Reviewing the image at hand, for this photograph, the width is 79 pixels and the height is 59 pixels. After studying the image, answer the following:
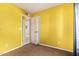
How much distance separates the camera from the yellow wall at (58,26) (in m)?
3.38

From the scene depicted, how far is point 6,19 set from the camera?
3191mm

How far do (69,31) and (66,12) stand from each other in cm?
82

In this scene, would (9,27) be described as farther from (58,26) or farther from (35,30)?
(58,26)

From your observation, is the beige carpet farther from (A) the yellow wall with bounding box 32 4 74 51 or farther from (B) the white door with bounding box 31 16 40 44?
(B) the white door with bounding box 31 16 40 44

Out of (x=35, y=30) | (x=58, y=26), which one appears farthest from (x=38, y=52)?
(x=35, y=30)

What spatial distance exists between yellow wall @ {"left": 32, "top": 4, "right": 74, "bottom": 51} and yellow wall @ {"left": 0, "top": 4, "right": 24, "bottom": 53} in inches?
54.2

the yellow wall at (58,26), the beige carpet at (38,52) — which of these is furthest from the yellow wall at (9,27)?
the yellow wall at (58,26)

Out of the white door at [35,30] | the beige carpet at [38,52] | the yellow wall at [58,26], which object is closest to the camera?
the beige carpet at [38,52]

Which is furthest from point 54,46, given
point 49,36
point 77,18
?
point 77,18

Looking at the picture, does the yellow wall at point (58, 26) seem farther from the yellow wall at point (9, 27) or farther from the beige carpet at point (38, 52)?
the yellow wall at point (9, 27)

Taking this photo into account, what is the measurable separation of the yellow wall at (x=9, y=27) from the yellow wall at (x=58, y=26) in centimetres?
138

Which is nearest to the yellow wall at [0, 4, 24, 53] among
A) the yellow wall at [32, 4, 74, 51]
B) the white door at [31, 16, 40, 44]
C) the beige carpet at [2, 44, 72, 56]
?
the beige carpet at [2, 44, 72, 56]

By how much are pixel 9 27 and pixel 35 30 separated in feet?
6.55

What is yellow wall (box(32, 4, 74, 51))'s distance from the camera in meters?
3.38
